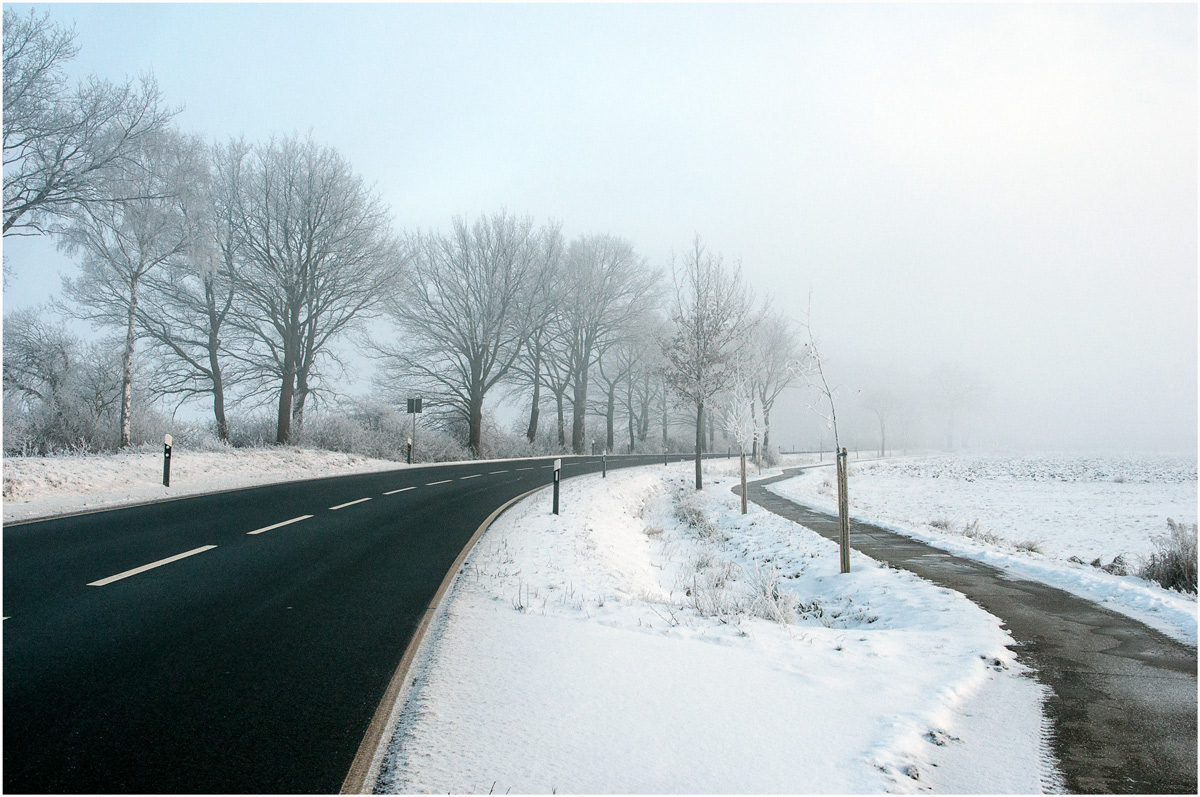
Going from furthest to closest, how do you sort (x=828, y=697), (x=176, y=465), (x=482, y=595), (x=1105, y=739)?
1. (x=176, y=465)
2. (x=482, y=595)
3. (x=828, y=697)
4. (x=1105, y=739)

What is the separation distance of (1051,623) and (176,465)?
1918 cm

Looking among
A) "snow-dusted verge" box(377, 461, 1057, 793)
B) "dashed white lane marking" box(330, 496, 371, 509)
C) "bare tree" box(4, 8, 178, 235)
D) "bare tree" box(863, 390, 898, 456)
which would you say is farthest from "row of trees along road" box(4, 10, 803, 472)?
"bare tree" box(863, 390, 898, 456)

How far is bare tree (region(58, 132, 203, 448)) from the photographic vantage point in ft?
57.8

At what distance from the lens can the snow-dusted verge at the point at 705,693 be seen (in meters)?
2.89

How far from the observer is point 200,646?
420cm

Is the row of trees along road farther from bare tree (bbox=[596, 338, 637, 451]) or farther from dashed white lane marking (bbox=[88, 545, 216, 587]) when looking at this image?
dashed white lane marking (bbox=[88, 545, 216, 587])

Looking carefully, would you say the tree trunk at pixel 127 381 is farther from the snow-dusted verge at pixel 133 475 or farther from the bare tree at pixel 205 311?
the bare tree at pixel 205 311

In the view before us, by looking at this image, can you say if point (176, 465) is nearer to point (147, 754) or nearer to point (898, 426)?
point (147, 754)

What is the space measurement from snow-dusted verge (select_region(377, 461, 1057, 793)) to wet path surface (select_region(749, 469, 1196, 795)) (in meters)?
0.20

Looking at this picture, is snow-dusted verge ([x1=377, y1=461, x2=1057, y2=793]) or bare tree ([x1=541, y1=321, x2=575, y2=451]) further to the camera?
bare tree ([x1=541, y1=321, x2=575, y2=451])

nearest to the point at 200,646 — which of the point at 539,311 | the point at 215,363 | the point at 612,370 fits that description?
the point at 215,363

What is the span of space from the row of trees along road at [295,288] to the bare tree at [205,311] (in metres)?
0.07

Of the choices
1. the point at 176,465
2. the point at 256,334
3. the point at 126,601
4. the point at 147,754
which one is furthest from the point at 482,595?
the point at 256,334

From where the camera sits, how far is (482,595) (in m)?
5.99
